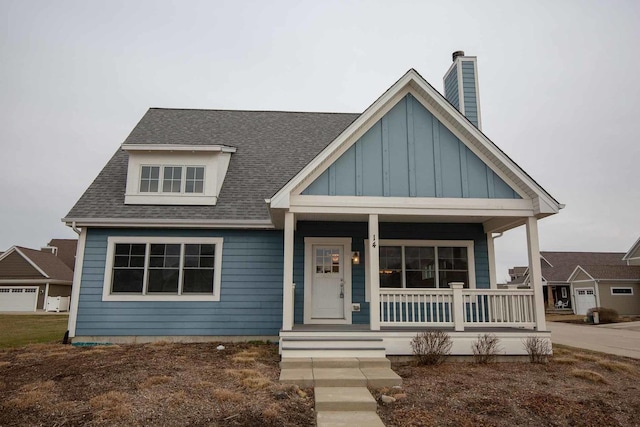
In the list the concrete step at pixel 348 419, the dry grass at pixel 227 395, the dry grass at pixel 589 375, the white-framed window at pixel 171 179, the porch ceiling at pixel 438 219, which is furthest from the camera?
the white-framed window at pixel 171 179

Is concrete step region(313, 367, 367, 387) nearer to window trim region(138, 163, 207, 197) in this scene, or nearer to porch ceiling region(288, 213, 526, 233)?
porch ceiling region(288, 213, 526, 233)

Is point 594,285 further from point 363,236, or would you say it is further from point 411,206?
point 411,206

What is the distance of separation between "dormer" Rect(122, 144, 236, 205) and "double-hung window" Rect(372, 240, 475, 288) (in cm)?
482

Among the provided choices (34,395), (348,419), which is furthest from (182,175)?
(348,419)

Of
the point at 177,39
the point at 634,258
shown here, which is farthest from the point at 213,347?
the point at 634,258

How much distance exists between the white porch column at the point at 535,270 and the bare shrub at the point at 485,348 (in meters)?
1.06

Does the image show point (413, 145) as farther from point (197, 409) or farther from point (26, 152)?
point (26, 152)

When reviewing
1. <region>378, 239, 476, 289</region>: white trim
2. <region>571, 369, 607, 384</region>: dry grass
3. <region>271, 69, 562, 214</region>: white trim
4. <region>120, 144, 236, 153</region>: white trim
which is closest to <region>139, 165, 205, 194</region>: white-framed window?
<region>120, 144, 236, 153</region>: white trim

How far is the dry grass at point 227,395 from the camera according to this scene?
16.8ft

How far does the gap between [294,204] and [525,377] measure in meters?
5.06

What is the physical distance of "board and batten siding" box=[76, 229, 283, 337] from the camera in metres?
9.56

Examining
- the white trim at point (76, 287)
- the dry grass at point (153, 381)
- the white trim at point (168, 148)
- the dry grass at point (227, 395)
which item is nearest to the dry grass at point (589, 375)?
the dry grass at point (227, 395)

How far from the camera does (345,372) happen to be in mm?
6379

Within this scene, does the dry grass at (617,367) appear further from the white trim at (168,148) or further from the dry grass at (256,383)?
the white trim at (168,148)
